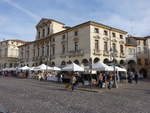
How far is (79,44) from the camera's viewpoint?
32.2 meters

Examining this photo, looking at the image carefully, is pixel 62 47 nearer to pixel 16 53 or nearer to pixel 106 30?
pixel 106 30

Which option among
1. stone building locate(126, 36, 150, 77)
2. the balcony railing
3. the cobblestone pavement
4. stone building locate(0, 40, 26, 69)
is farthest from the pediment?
the cobblestone pavement

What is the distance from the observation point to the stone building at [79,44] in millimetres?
30767

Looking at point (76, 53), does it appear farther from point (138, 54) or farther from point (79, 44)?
point (138, 54)

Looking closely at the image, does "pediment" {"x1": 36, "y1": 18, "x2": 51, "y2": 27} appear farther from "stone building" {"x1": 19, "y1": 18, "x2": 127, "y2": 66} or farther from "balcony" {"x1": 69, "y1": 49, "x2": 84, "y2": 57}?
"balcony" {"x1": 69, "y1": 49, "x2": 84, "y2": 57}

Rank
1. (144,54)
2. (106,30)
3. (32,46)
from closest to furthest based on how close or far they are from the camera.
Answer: (106,30), (144,54), (32,46)

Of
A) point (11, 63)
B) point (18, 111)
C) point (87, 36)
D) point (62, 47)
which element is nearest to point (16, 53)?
point (11, 63)

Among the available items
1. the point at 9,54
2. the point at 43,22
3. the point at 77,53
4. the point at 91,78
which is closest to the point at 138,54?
the point at 77,53

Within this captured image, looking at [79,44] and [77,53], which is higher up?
[79,44]

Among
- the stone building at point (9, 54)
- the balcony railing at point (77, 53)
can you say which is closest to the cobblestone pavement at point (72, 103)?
the balcony railing at point (77, 53)

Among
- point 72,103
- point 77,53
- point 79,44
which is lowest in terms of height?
point 72,103

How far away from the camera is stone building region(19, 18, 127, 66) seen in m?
30.8

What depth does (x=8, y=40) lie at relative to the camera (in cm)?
6316

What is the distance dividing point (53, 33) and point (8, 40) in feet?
102
